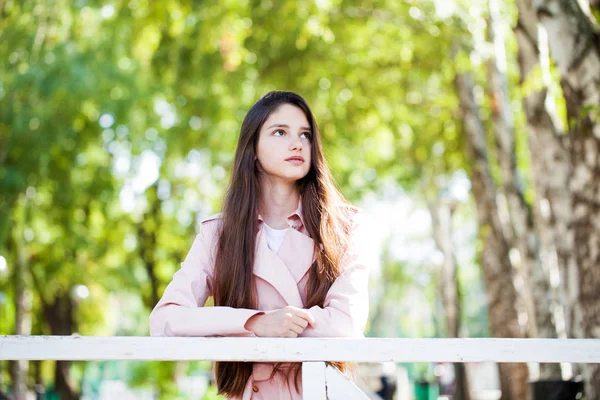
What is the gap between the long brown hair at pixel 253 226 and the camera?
302cm

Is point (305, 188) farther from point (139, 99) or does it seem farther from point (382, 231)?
point (382, 231)

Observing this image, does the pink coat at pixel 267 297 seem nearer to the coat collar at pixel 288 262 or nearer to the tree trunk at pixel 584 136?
the coat collar at pixel 288 262

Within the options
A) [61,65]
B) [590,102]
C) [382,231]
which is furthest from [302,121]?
[382,231]

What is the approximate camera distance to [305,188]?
335 centimetres

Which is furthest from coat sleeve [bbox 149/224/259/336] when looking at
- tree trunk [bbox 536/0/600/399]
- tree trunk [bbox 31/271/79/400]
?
tree trunk [bbox 31/271/79/400]

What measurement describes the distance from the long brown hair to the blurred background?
2.71m

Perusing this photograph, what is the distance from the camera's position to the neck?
3323mm

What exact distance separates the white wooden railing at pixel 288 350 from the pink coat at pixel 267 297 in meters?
0.32

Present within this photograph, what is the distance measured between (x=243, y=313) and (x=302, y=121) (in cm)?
91

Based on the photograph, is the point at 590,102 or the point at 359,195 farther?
the point at 359,195

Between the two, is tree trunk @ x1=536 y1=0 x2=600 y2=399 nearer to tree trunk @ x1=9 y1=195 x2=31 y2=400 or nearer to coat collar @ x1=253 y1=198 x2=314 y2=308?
coat collar @ x1=253 y1=198 x2=314 y2=308

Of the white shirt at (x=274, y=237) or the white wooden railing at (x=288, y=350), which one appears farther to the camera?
the white shirt at (x=274, y=237)

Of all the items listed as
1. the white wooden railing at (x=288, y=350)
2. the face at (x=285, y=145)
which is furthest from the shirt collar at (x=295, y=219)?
the white wooden railing at (x=288, y=350)

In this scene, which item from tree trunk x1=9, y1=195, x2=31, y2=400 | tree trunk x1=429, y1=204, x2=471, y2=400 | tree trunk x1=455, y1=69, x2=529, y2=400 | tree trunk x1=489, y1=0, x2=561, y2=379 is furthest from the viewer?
tree trunk x1=429, y1=204, x2=471, y2=400
